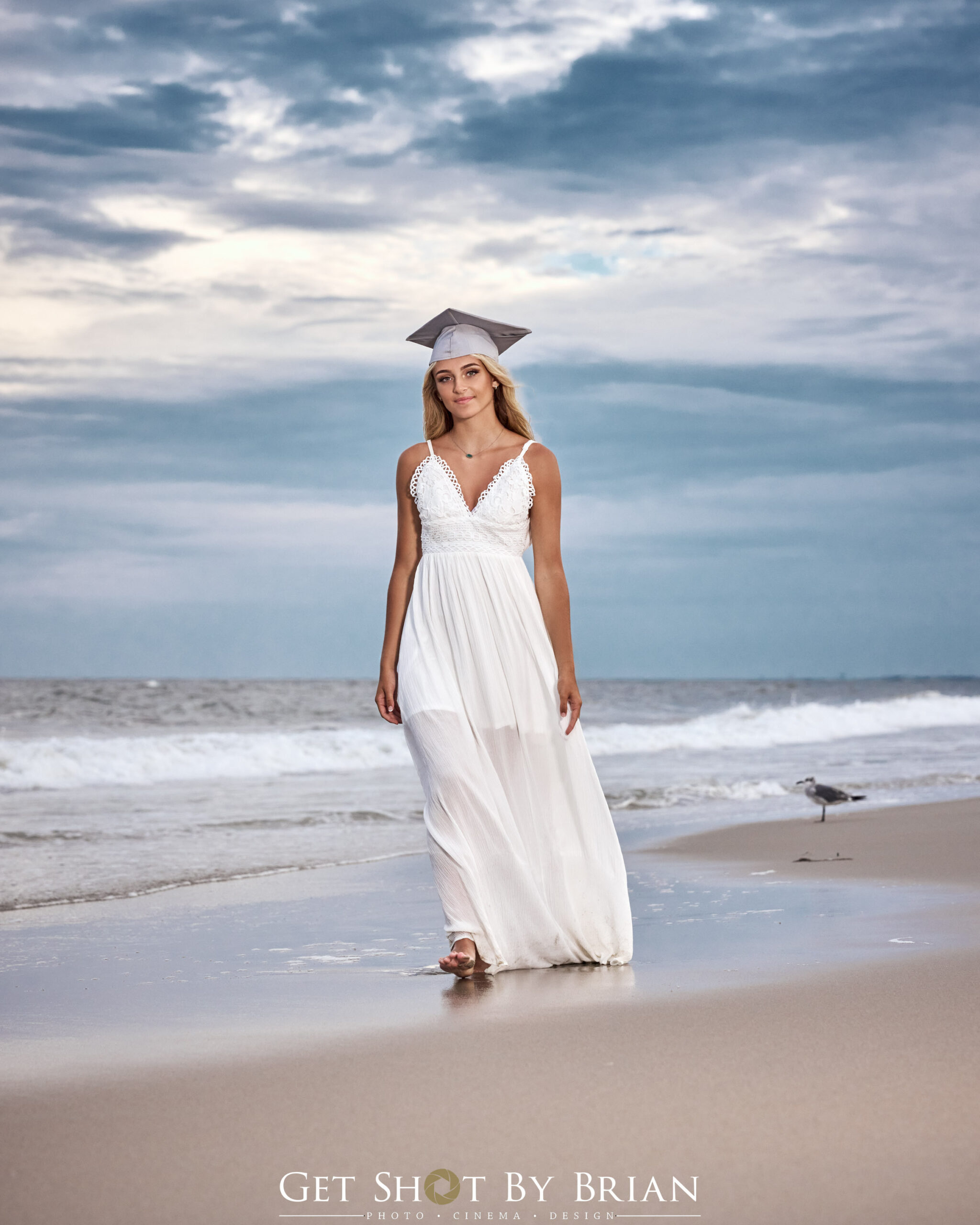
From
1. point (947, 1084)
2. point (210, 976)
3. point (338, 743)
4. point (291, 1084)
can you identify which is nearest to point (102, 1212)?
point (291, 1084)

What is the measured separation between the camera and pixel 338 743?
20641mm

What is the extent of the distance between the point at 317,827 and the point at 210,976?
5.87 m

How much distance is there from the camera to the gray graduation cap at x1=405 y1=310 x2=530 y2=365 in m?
4.59

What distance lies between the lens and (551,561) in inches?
177

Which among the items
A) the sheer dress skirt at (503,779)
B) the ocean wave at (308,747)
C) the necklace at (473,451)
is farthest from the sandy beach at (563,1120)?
the ocean wave at (308,747)

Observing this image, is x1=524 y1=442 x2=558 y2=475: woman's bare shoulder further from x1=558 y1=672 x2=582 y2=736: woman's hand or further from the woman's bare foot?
the woman's bare foot

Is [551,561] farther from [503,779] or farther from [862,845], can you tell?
[862,845]

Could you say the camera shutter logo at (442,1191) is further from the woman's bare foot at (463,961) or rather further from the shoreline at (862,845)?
the shoreline at (862,845)

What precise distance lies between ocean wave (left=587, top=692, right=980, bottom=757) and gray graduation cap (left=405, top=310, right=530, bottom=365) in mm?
15700

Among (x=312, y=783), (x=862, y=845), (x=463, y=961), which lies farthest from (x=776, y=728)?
(x=463, y=961)

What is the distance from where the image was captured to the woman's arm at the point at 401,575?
4535mm

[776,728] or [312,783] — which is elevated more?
[312,783]

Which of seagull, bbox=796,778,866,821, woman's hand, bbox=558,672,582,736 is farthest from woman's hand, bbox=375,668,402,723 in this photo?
seagull, bbox=796,778,866,821

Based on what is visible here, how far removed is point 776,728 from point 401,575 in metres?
21.8
